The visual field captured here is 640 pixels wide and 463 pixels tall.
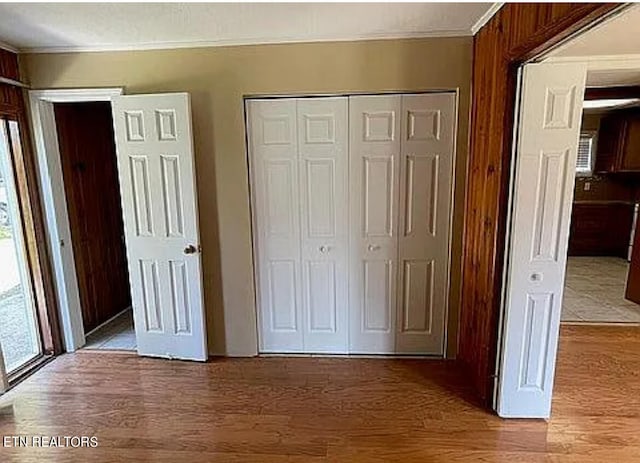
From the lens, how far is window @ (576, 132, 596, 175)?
635 cm

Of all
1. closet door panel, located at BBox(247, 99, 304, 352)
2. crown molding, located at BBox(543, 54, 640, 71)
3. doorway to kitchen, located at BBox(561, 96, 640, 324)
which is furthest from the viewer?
doorway to kitchen, located at BBox(561, 96, 640, 324)

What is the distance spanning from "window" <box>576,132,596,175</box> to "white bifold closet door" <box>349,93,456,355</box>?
4.69 metres

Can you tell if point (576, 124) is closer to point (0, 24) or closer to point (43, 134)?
point (0, 24)

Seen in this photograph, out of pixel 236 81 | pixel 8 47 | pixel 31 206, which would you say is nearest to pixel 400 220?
pixel 236 81

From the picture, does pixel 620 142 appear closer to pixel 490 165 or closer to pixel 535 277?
pixel 490 165

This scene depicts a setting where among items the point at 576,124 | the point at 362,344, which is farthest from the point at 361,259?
the point at 576,124

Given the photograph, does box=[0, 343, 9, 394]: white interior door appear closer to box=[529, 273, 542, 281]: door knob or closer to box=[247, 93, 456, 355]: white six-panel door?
box=[247, 93, 456, 355]: white six-panel door

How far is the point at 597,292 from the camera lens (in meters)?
4.73

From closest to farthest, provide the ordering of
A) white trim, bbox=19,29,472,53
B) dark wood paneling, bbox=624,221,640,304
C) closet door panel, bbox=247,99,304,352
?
1. white trim, bbox=19,29,472,53
2. closet door panel, bbox=247,99,304,352
3. dark wood paneling, bbox=624,221,640,304

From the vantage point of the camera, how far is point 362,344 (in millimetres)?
3244

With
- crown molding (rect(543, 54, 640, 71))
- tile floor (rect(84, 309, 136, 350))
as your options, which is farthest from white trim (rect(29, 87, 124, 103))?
crown molding (rect(543, 54, 640, 71))

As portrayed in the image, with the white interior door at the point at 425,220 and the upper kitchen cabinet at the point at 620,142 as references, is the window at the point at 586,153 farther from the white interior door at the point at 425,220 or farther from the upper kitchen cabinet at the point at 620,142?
the white interior door at the point at 425,220

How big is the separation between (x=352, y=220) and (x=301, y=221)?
0.38 m

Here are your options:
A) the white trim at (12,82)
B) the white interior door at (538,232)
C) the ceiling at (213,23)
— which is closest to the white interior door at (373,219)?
the ceiling at (213,23)
